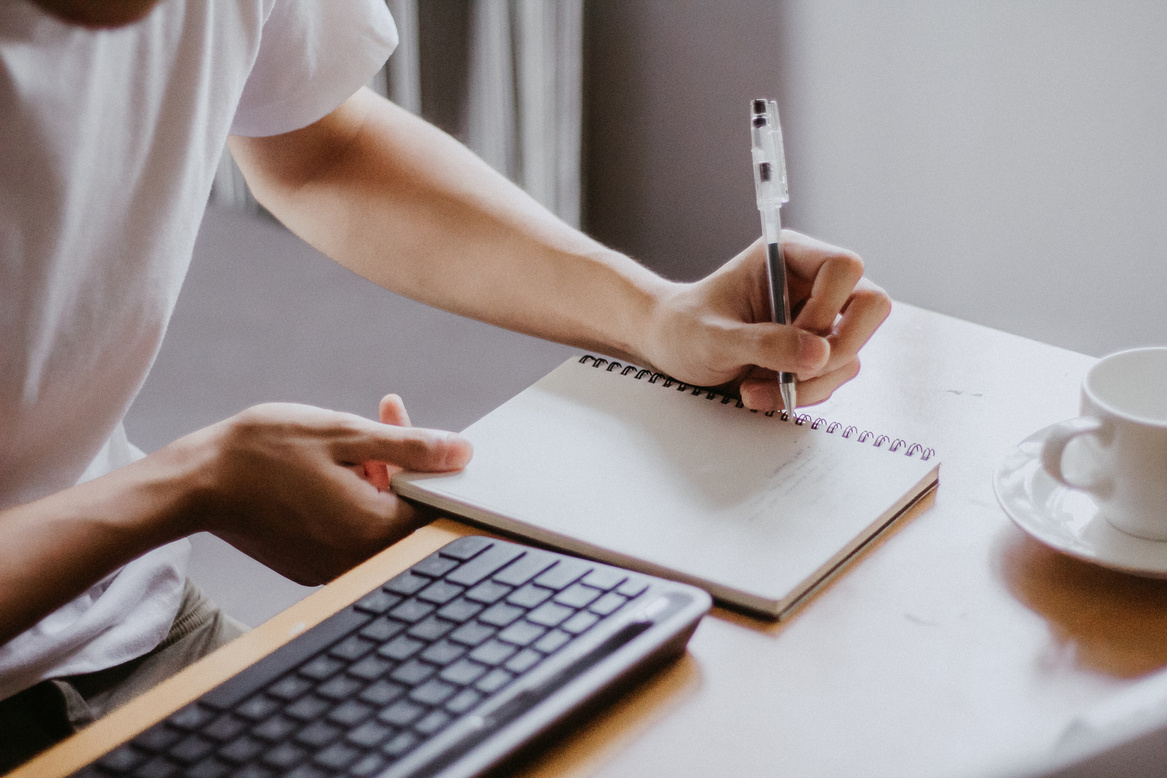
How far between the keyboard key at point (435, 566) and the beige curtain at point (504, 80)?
1.76 meters

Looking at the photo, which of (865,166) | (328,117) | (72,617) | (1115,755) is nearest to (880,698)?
(1115,755)

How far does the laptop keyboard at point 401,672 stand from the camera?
0.41m

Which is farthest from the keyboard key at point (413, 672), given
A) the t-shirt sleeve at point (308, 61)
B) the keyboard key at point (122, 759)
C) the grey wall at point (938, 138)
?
the grey wall at point (938, 138)

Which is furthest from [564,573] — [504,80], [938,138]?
[504,80]

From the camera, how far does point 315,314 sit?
7.33 ft

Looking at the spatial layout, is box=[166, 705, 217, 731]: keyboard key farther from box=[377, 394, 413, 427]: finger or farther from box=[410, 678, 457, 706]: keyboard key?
box=[377, 394, 413, 427]: finger

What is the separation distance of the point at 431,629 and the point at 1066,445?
0.32 m

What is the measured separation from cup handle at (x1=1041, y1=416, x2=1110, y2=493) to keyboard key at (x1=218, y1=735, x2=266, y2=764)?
1.28 feet

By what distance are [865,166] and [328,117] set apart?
1.25m

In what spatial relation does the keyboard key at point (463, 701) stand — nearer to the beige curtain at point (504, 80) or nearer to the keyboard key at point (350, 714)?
the keyboard key at point (350, 714)

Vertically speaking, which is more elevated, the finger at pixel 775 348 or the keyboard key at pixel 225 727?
the finger at pixel 775 348

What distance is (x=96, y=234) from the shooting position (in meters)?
0.68

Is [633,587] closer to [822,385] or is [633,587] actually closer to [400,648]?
[400,648]

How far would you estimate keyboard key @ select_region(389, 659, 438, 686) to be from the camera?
440 millimetres
